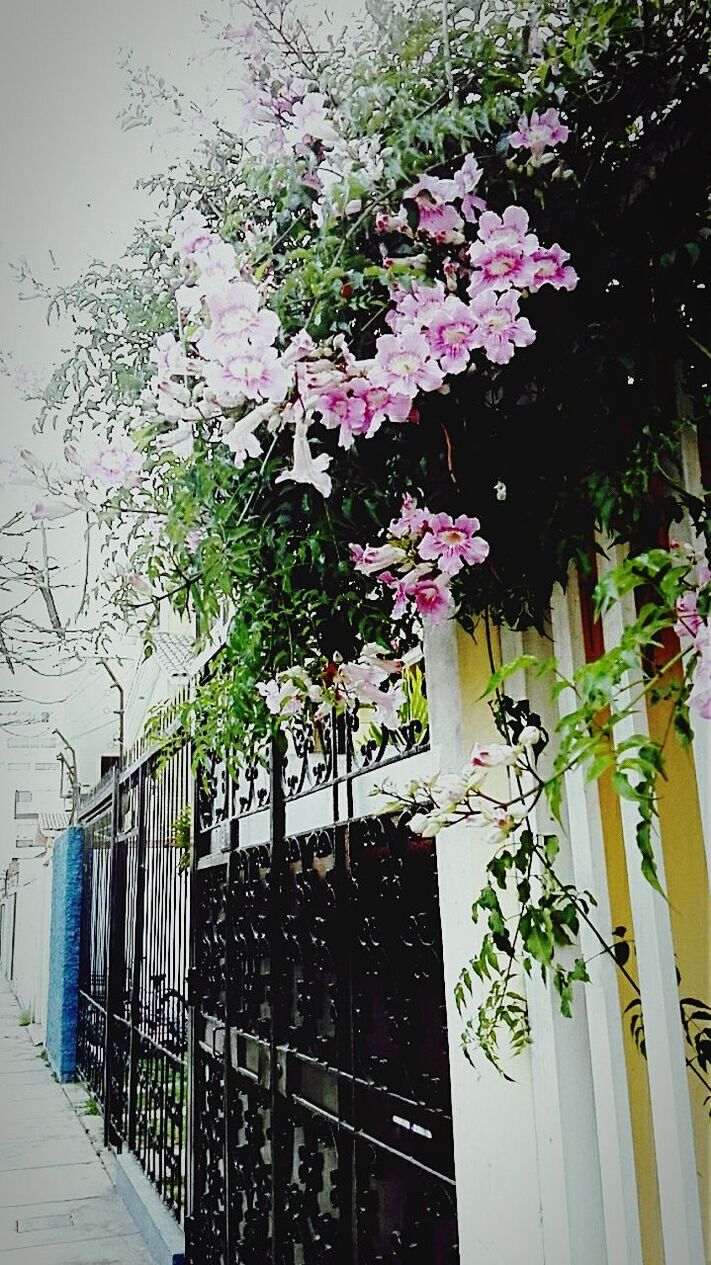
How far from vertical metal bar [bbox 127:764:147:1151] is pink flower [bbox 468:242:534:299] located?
3.17 metres

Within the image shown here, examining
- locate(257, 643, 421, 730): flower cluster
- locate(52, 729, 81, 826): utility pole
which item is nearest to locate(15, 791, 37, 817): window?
locate(52, 729, 81, 826): utility pole

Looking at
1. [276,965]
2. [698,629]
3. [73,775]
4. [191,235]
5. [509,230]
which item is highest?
[73,775]

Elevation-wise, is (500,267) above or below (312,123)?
below

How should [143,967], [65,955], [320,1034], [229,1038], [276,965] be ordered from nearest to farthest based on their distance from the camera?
[320,1034], [276,965], [229,1038], [143,967], [65,955]

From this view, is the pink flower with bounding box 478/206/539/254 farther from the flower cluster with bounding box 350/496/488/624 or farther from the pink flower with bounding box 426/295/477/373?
the flower cluster with bounding box 350/496/488/624

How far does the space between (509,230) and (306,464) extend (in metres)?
0.26

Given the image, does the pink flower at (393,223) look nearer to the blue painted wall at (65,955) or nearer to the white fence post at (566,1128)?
the white fence post at (566,1128)

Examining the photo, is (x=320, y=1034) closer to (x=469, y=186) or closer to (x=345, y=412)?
(x=345, y=412)

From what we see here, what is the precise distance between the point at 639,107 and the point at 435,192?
190 millimetres

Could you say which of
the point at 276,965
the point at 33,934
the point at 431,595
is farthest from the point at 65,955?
the point at 431,595

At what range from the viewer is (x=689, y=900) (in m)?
0.97

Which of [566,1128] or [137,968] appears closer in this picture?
[566,1128]

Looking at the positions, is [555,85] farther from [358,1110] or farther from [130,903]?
[130,903]

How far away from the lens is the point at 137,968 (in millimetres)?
3926
